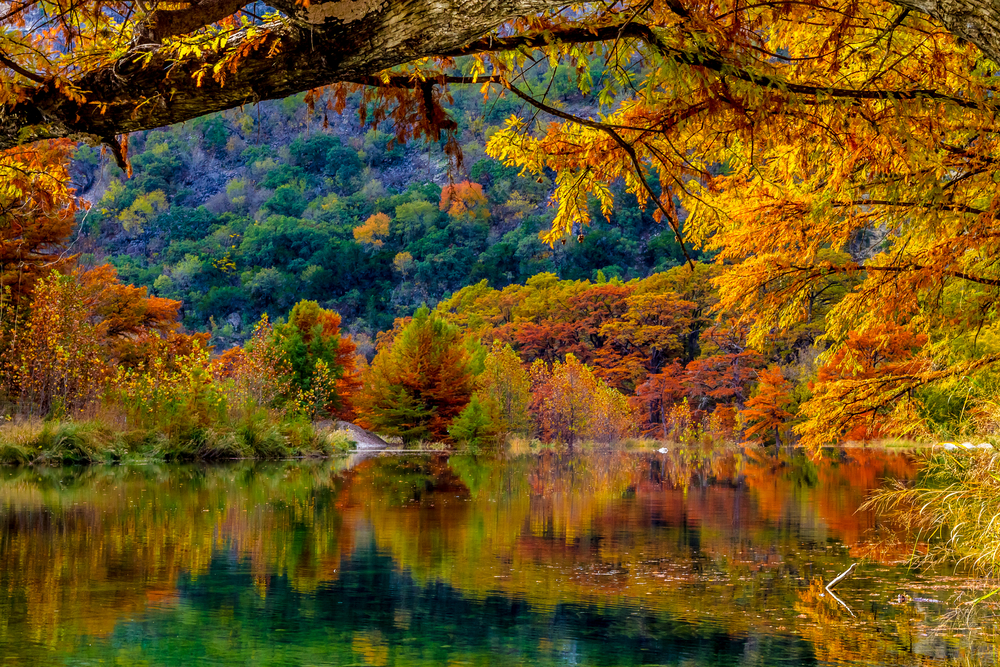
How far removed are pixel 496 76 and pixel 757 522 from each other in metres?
7.55

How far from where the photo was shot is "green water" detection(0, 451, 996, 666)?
16.3ft

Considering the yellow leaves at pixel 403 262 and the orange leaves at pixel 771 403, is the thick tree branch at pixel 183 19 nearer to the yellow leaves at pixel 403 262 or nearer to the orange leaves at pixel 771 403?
the orange leaves at pixel 771 403

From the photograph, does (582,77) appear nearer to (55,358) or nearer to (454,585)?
(454,585)

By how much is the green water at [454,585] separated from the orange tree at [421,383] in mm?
19193

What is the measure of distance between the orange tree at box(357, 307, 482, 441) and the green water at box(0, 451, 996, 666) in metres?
19.2

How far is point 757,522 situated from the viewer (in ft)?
34.7

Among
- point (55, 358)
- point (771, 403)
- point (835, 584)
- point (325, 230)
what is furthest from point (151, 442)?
point (325, 230)

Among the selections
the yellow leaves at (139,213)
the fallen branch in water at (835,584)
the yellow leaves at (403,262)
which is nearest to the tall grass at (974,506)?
the fallen branch in water at (835,584)

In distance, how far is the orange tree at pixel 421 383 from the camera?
3219cm

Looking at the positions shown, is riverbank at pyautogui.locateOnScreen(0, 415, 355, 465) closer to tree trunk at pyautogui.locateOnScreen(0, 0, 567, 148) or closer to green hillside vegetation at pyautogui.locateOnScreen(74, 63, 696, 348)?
tree trunk at pyautogui.locateOnScreen(0, 0, 567, 148)

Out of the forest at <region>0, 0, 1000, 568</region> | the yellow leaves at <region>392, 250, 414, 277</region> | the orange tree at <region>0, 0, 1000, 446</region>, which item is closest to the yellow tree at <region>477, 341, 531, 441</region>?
the forest at <region>0, 0, 1000, 568</region>

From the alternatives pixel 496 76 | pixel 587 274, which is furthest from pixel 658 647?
pixel 587 274

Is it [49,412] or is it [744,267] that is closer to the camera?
[744,267]

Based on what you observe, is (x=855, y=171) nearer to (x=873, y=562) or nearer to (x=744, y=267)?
(x=744, y=267)
